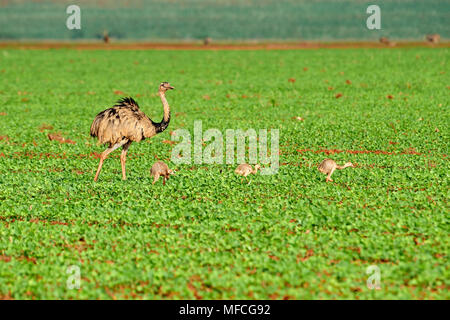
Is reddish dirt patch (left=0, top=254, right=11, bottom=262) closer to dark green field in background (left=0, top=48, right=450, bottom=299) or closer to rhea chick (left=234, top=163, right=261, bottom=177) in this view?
dark green field in background (left=0, top=48, right=450, bottom=299)

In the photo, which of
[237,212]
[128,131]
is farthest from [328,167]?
[128,131]

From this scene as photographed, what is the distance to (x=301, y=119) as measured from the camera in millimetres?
22219

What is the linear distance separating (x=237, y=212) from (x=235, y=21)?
13372 centimetres

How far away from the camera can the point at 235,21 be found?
141250 millimetres

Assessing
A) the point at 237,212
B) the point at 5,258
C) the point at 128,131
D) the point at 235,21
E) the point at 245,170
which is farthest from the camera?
the point at 235,21

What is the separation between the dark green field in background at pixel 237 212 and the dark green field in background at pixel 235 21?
2901 inches

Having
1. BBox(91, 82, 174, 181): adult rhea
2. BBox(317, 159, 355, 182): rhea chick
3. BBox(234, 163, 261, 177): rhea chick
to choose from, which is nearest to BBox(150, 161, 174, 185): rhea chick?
BBox(91, 82, 174, 181): adult rhea

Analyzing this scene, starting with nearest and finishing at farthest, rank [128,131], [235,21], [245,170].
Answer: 1. [128,131]
2. [245,170]
3. [235,21]

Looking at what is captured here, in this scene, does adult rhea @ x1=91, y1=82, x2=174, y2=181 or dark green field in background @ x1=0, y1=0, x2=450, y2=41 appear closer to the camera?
adult rhea @ x1=91, y1=82, x2=174, y2=181

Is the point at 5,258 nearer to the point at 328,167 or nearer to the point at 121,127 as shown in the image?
the point at 121,127

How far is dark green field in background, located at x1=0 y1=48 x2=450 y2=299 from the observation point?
28.9 feet

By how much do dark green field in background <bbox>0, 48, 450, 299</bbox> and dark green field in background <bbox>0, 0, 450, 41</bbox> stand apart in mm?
73691

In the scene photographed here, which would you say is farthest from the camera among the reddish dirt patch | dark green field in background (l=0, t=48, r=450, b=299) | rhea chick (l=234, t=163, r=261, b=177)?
rhea chick (l=234, t=163, r=261, b=177)

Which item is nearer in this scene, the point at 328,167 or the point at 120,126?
the point at 120,126
